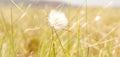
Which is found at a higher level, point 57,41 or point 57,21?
point 57,21

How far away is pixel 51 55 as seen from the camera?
4.47ft

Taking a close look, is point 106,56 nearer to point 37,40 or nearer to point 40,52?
point 40,52

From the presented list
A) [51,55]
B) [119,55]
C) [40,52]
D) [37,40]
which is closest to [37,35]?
[37,40]

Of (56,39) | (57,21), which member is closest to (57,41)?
(56,39)

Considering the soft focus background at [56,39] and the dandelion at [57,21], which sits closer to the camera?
the dandelion at [57,21]

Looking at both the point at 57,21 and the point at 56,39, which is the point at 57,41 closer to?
the point at 56,39

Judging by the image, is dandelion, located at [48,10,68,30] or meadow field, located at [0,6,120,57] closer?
dandelion, located at [48,10,68,30]

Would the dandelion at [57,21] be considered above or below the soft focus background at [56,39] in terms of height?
above

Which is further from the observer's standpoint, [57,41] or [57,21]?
[57,41]

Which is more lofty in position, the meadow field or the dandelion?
the dandelion

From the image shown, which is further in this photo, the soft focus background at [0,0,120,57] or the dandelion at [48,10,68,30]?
the soft focus background at [0,0,120,57]

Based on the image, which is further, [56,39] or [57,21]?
[56,39]

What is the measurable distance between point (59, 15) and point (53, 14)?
22 millimetres

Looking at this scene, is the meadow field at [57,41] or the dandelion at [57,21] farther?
the meadow field at [57,41]
